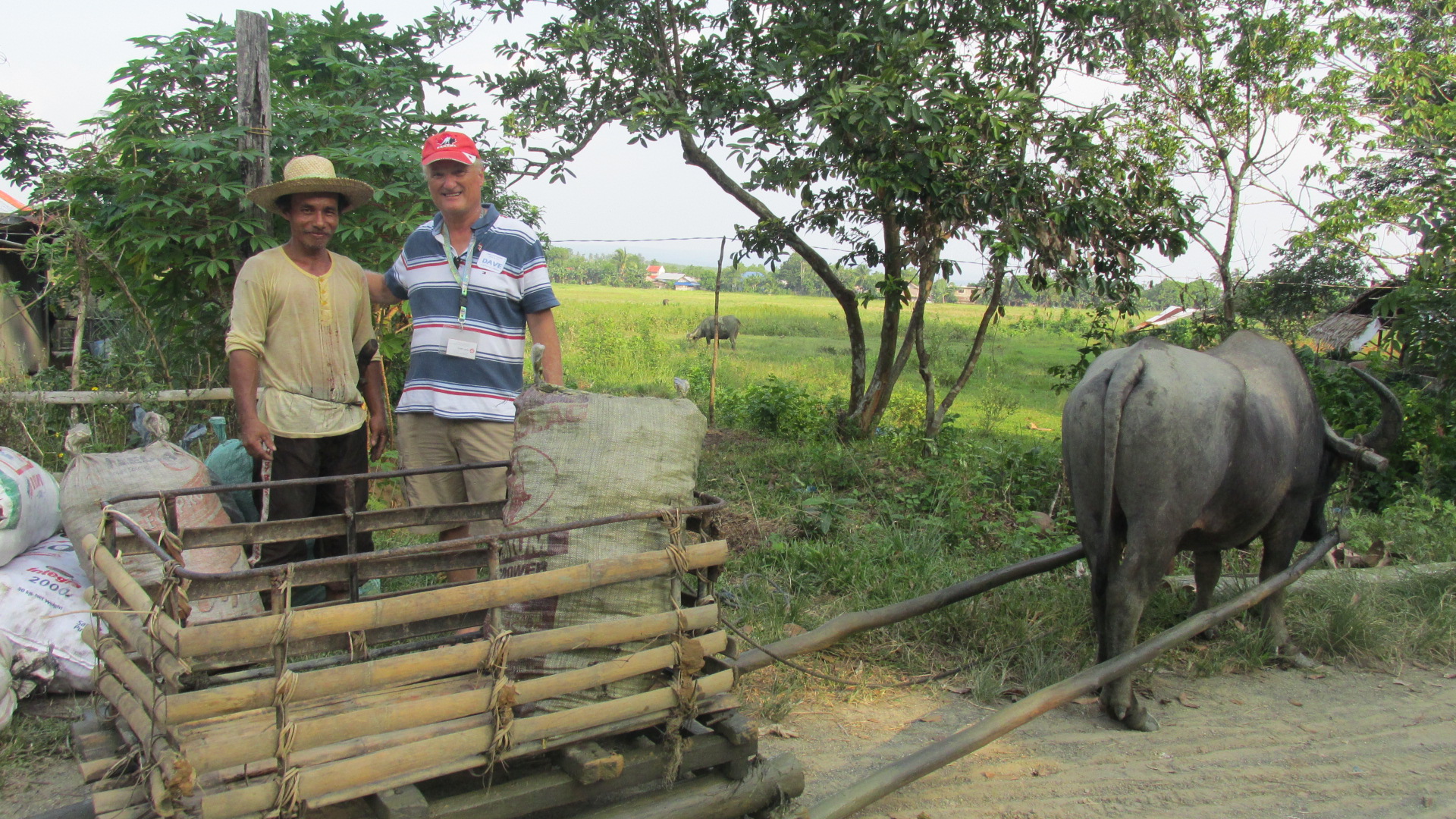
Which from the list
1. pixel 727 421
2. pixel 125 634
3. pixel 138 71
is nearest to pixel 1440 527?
pixel 727 421

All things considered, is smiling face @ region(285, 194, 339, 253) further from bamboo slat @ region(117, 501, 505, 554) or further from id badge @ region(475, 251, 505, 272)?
bamboo slat @ region(117, 501, 505, 554)

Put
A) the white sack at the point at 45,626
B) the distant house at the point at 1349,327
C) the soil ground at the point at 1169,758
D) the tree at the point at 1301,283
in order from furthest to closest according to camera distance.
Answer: the distant house at the point at 1349,327 < the tree at the point at 1301,283 < the white sack at the point at 45,626 < the soil ground at the point at 1169,758

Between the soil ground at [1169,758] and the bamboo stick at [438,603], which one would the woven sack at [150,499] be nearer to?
the soil ground at [1169,758]

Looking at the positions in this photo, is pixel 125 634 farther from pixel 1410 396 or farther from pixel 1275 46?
pixel 1275 46

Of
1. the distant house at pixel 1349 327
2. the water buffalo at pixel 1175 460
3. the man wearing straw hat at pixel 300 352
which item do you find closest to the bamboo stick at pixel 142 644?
the man wearing straw hat at pixel 300 352

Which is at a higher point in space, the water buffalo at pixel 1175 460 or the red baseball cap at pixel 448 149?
the red baseball cap at pixel 448 149

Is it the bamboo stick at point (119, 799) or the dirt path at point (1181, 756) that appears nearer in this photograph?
the bamboo stick at point (119, 799)

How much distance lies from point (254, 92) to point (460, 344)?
200 centimetres

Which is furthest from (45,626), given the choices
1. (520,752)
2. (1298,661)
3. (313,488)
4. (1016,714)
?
(1298,661)

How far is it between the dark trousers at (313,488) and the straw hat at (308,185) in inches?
33.6

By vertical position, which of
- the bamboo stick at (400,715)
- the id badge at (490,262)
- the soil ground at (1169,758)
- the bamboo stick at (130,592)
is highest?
the id badge at (490,262)

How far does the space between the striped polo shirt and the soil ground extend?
5.13 ft

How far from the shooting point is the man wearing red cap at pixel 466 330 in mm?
3320

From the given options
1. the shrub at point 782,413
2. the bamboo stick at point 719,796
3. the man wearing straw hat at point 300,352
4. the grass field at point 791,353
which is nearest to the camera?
the bamboo stick at point 719,796
